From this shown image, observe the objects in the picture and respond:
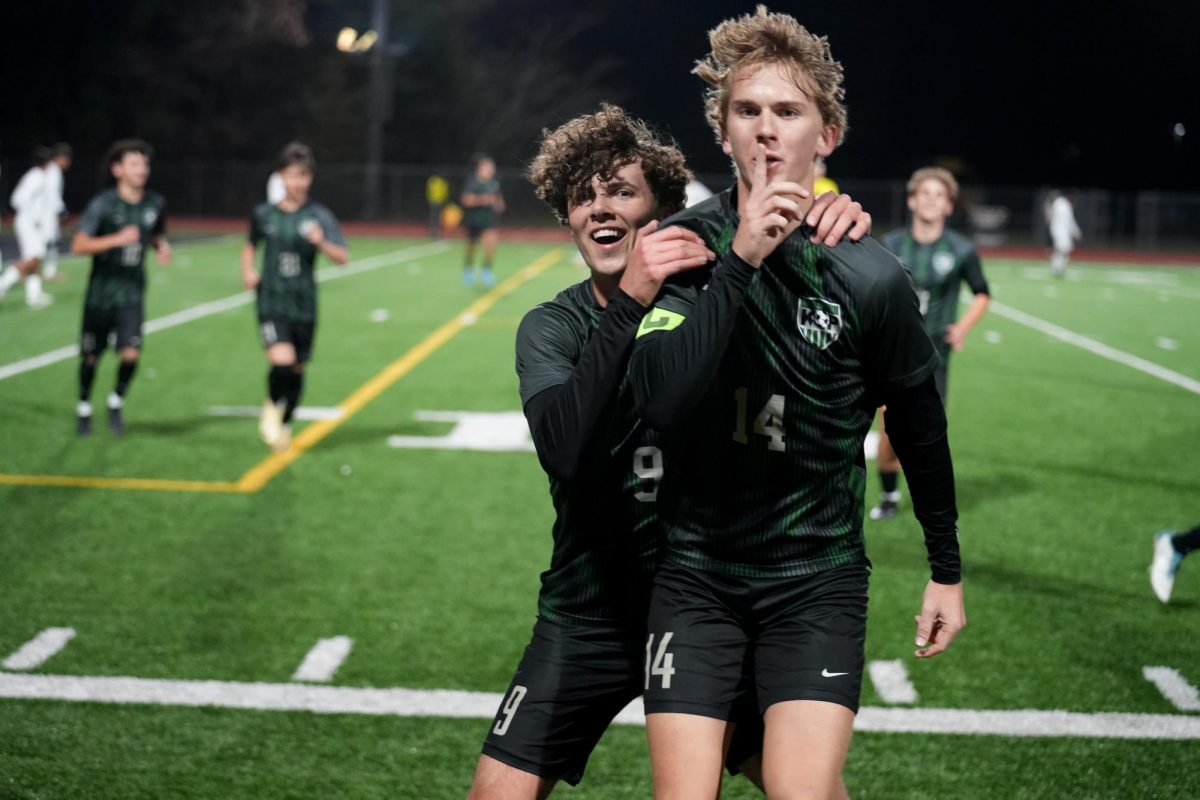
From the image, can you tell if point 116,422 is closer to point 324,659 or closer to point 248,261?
point 248,261

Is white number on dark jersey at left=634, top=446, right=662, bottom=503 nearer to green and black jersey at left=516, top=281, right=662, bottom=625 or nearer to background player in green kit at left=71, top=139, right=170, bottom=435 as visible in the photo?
green and black jersey at left=516, top=281, right=662, bottom=625

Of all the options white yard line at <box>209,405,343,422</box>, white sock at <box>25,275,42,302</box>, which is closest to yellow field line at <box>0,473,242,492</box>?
white yard line at <box>209,405,343,422</box>

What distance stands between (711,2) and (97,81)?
26.8 m

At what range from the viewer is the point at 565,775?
11.0 ft

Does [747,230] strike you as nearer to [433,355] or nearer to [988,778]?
[988,778]

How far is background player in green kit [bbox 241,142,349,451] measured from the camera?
10078 millimetres

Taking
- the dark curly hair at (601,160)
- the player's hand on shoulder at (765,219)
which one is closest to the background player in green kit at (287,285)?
the dark curly hair at (601,160)

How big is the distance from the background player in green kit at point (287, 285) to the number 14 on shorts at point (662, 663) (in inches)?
286

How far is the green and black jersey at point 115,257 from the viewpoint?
1080 centimetres

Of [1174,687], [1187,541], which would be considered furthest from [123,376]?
[1174,687]

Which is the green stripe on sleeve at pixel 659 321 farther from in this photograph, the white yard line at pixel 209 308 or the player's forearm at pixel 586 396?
the white yard line at pixel 209 308

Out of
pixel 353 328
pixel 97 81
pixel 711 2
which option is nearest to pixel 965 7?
pixel 711 2

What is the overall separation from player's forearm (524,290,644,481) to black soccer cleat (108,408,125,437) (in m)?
8.53

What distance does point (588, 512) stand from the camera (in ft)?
11.0
